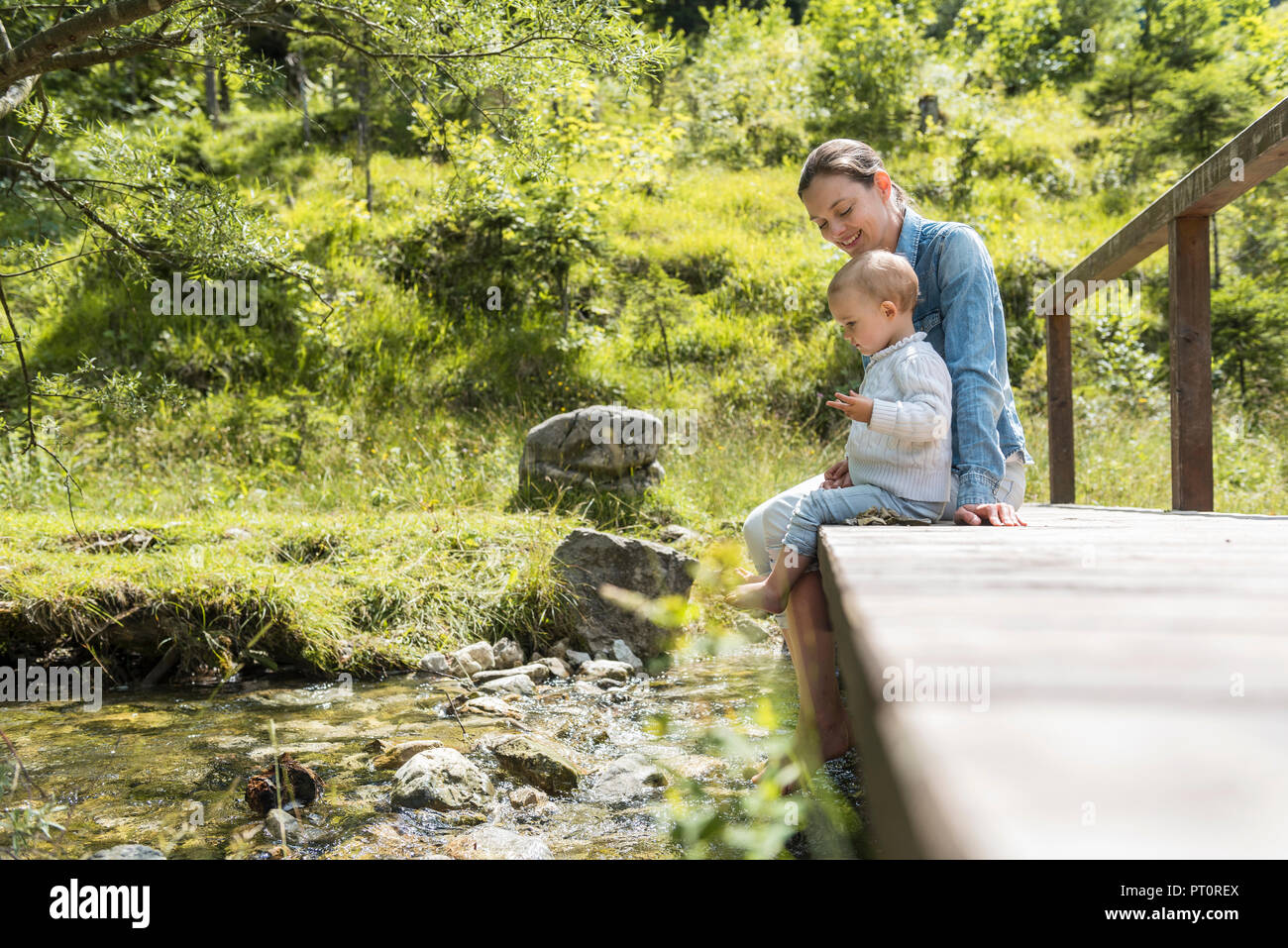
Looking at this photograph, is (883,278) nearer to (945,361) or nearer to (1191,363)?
(945,361)

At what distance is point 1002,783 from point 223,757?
11.8ft

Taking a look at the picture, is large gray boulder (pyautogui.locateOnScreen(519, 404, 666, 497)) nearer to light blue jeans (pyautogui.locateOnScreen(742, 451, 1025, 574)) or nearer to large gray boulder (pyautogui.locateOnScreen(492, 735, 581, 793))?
large gray boulder (pyautogui.locateOnScreen(492, 735, 581, 793))

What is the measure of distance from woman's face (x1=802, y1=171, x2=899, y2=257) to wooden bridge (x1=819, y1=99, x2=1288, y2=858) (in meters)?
1.44

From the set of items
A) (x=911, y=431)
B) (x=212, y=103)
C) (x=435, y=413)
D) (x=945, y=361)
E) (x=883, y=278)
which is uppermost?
(x=212, y=103)

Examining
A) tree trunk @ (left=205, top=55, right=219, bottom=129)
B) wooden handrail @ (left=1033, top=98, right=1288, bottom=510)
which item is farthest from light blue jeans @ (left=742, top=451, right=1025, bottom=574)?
tree trunk @ (left=205, top=55, right=219, bottom=129)

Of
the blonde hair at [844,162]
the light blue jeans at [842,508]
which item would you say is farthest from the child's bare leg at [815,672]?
the blonde hair at [844,162]

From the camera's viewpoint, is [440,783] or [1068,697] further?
[440,783]

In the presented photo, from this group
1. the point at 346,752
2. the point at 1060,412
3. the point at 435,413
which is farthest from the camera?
the point at 435,413

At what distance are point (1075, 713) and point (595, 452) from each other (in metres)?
6.39

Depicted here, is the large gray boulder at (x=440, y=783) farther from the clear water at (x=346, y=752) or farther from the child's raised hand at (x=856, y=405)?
the child's raised hand at (x=856, y=405)

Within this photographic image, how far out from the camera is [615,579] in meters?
5.49

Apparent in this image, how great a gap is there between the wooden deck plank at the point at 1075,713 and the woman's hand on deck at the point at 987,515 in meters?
0.98

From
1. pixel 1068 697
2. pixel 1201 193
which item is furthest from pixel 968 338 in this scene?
pixel 1068 697
